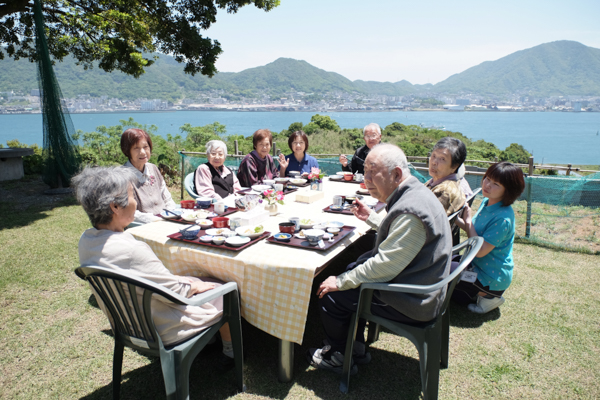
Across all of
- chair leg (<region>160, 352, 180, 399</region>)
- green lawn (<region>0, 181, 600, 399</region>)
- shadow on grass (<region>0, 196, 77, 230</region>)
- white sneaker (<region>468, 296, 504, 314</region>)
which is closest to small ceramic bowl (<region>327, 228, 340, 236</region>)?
green lawn (<region>0, 181, 600, 399</region>)

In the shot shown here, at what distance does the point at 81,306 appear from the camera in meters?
3.31

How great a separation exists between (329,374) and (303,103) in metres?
117

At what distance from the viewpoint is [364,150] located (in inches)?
216

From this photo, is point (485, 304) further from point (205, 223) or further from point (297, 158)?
point (297, 158)

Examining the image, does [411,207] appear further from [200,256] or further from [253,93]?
[253,93]

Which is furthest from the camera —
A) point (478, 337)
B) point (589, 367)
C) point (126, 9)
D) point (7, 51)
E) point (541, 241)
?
point (7, 51)

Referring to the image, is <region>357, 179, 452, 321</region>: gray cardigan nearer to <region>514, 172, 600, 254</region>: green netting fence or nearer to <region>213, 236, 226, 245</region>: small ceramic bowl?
<region>213, 236, 226, 245</region>: small ceramic bowl

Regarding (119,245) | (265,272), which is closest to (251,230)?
(265,272)

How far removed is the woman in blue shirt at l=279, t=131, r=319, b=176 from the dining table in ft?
9.79

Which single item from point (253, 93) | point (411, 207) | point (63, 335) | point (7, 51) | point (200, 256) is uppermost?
point (253, 93)

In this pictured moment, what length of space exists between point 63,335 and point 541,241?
5815mm

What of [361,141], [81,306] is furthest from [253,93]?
[81,306]

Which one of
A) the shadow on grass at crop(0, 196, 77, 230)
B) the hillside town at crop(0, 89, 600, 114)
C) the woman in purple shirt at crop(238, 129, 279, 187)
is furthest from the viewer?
the hillside town at crop(0, 89, 600, 114)

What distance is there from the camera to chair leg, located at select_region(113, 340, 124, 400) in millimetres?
1994
